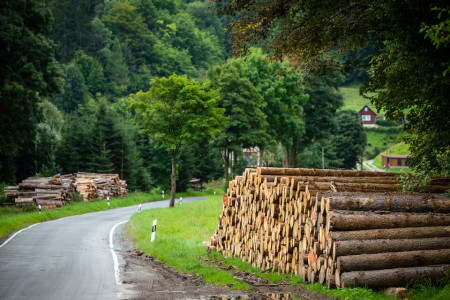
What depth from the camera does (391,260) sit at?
8.52m

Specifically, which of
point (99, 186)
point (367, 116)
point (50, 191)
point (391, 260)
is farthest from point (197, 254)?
point (367, 116)

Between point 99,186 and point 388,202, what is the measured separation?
3242 cm

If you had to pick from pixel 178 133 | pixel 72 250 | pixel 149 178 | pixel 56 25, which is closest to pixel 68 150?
pixel 149 178

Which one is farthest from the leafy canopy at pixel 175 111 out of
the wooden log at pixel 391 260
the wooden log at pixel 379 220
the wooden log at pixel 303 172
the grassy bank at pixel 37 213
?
the wooden log at pixel 391 260

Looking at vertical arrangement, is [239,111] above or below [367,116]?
below

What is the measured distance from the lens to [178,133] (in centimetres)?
3381

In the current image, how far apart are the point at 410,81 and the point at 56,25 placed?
111 m

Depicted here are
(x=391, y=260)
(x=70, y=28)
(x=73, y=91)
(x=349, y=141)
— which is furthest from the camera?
(x=70, y=28)

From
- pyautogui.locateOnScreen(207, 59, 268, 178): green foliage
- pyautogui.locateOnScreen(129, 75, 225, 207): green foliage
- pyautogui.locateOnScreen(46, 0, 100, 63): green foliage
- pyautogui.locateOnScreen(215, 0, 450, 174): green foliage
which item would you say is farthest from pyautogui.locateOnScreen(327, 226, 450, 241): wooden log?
pyautogui.locateOnScreen(46, 0, 100, 63): green foliage

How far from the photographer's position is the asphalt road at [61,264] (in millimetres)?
9445

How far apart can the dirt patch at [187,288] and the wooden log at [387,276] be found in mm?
516

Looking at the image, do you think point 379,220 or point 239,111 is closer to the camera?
point 379,220

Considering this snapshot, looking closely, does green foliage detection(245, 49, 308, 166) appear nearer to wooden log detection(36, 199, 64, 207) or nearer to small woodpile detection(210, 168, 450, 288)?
wooden log detection(36, 199, 64, 207)

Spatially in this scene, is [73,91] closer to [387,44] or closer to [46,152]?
[46,152]
